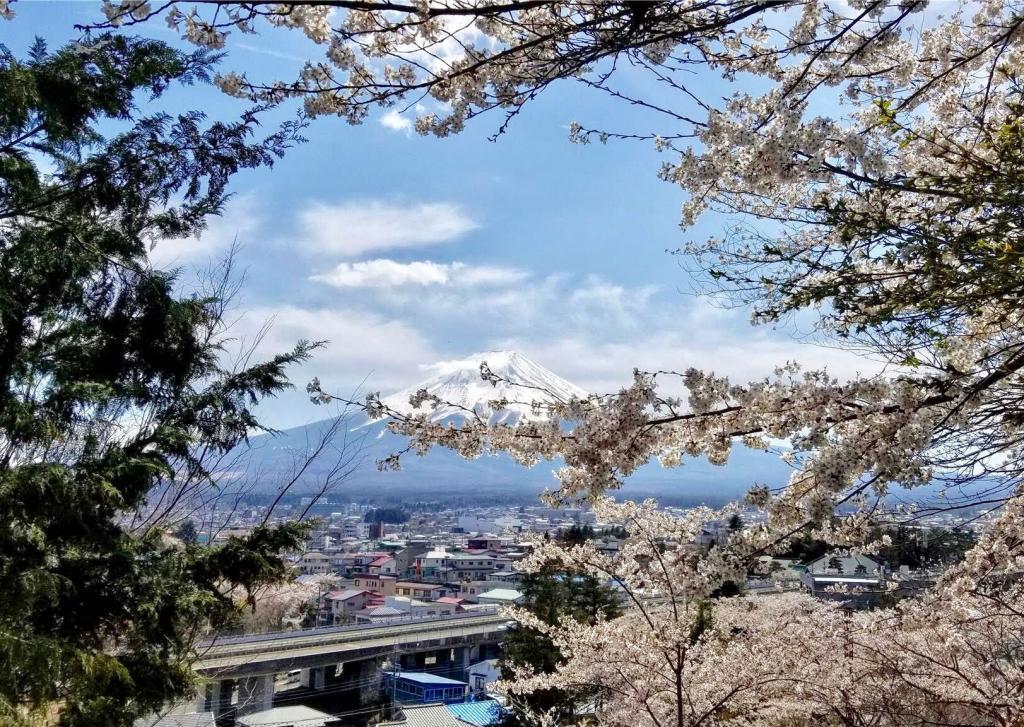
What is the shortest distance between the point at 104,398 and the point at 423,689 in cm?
2124

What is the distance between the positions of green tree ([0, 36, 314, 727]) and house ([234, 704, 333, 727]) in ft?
43.7

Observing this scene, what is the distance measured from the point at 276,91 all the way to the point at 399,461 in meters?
1.30

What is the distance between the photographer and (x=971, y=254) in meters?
1.90

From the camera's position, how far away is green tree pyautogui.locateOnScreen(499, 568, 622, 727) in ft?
36.4

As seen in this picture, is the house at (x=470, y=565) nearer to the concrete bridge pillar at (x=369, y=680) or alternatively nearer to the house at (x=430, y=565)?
the house at (x=430, y=565)

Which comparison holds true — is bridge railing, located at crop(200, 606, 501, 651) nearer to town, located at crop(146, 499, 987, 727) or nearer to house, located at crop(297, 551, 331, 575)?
town, located at crop(146, 499, 987, 727)

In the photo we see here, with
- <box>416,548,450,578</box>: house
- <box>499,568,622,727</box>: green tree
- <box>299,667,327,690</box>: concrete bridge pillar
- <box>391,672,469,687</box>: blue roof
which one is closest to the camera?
<box>499,568,622,727</box>: green tree

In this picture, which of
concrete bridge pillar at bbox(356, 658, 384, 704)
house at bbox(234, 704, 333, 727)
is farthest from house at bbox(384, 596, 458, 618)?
house at bbox(234, 704, 333, 727)

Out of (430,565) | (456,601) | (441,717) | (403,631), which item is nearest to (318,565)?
(430,565)

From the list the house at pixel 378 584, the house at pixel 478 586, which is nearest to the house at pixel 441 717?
the house at pixel 478 586

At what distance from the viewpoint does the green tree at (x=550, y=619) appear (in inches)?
437

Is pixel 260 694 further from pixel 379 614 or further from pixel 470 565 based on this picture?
pixel 470 565

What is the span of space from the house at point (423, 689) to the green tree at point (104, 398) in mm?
19434

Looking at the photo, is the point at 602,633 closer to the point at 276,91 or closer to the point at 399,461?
the point at 399,461
